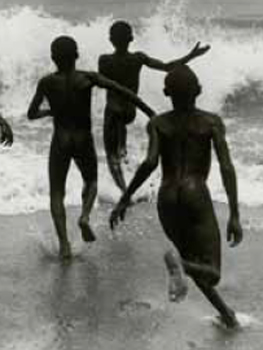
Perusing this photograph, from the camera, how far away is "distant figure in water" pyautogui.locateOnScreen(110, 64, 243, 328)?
5301 millimetres

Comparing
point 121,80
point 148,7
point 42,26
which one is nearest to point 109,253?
point 121,80

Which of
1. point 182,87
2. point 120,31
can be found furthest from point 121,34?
point 182,87

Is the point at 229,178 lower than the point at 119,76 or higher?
higher

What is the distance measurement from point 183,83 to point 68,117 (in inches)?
67.4

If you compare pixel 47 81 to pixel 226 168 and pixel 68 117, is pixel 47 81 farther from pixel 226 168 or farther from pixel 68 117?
pixel 226 168

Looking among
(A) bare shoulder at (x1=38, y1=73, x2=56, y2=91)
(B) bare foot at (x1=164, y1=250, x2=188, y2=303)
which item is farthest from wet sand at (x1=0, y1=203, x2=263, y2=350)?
(A) bare shoulder at (x1=38, y1=73, x2=56, y2=91)

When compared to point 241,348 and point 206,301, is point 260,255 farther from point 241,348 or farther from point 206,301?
point 241,348

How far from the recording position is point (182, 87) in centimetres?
530

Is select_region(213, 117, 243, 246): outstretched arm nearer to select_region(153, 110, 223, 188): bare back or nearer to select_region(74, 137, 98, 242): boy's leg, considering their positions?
select_region(153, 110, 223, 188): bare back

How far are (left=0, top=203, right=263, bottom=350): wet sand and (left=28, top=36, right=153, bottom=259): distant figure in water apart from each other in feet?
1.07

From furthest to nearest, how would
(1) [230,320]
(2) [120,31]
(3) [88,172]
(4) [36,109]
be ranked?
(2) [120,31], (3) [88,172], (4) [36,109], (1) [230,320]

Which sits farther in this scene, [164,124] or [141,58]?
[141,58]

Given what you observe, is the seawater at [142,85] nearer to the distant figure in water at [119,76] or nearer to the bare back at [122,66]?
the distant figure in water at [119,76]

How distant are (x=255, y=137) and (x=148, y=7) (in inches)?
547
